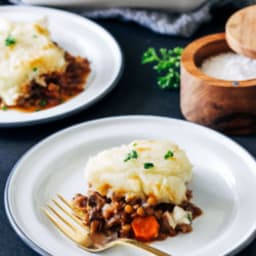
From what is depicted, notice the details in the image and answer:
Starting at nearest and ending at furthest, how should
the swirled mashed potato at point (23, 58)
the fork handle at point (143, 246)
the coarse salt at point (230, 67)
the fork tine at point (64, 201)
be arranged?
the fork handle at point (143, 246), the fork tine at point (64, 201), the coarse salt at point (230, 67), the swirled mashed potato at point (23, 58)

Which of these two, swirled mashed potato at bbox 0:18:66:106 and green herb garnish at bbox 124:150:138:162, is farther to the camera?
swirled mashed potato at bbox 0:18:66:106

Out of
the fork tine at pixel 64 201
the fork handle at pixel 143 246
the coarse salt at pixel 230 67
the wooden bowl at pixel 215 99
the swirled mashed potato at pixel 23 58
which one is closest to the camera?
the fork handle at pixel 143 246

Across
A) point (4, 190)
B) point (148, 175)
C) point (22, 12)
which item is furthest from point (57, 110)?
point (22, 12)

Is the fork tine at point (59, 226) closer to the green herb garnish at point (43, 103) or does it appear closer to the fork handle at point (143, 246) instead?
the fork handle at point (143, 246)

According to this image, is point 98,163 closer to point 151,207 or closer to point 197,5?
point 151,207

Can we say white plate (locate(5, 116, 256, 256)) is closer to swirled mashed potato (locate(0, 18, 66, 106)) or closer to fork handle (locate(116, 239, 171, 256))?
fork handle (locate(116, 239, 171, 256))

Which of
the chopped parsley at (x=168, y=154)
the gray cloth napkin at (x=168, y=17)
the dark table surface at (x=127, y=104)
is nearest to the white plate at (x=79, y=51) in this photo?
the dark table surface at (x=127, y=104)

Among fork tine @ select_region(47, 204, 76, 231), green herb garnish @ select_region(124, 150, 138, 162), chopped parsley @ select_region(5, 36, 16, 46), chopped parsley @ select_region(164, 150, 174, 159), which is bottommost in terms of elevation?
fork tine @ select_region(47, 204, 76, 231)

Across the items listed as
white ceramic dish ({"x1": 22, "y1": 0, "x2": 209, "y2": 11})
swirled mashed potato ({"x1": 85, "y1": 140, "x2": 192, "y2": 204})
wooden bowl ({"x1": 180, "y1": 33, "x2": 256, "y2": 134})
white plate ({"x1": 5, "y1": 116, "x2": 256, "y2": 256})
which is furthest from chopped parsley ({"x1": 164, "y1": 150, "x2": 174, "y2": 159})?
white ceramic dish ({"x1": 22, "y1": 0, "x2": 209, "y2": 11})

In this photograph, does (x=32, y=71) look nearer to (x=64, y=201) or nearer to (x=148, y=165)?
(x=64, y=201)
